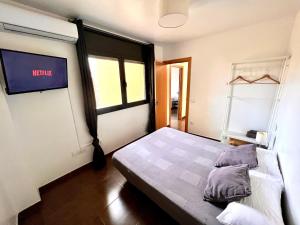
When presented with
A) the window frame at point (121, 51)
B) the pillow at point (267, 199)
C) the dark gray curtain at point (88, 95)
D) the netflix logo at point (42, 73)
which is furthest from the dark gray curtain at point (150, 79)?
the pillow at point (267, 199)

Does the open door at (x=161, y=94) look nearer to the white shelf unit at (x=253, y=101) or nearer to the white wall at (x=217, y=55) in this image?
the white wall at (x=217, y=55)

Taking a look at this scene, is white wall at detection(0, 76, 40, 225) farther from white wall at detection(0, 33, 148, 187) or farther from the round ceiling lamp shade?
the round ceiling lamp shade

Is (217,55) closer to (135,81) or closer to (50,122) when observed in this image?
(135,81)

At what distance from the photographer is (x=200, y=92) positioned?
10.5 feet

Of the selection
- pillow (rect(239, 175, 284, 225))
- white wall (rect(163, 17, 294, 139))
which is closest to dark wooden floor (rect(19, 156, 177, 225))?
pillow (rect(239, 175, 284, 225))

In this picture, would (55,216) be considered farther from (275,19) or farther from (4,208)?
(275,19)

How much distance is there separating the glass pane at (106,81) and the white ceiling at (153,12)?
622 millimetres

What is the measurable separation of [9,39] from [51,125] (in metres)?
1.13

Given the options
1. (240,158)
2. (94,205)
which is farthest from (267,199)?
(94,205)

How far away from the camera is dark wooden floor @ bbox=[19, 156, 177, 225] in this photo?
1.46 m

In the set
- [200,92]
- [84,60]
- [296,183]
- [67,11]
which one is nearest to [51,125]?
[84,60]

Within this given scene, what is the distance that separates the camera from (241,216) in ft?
2.76

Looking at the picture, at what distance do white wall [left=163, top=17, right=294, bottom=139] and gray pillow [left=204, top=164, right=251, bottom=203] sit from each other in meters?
2.09

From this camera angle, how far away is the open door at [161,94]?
11.9ft
